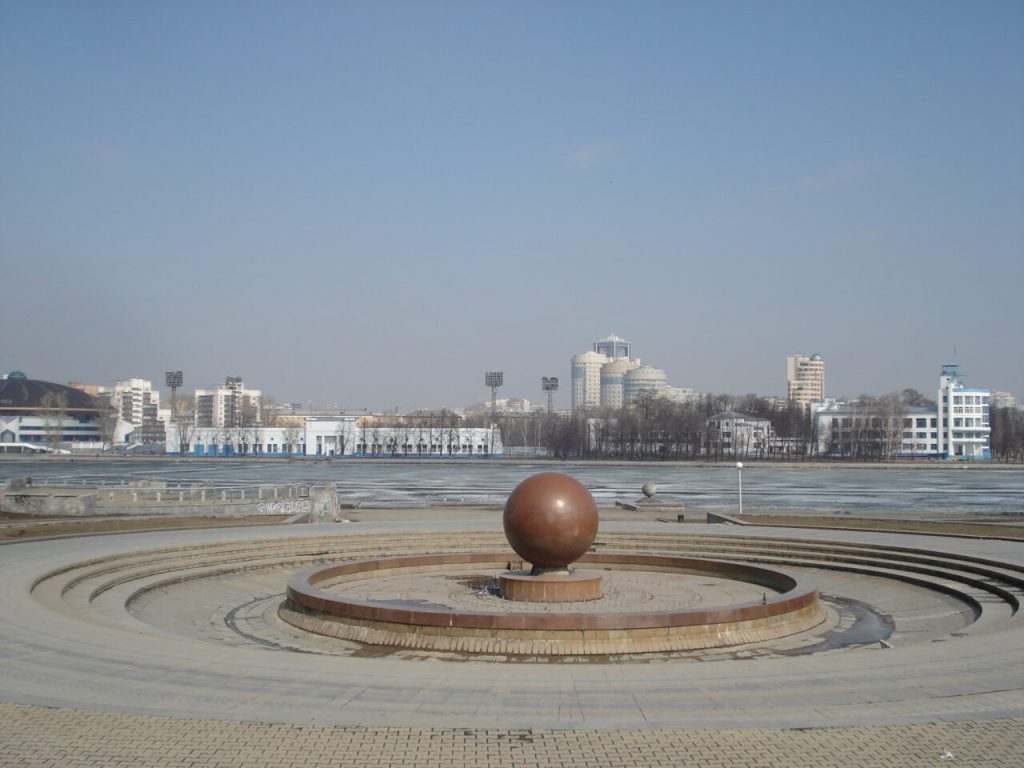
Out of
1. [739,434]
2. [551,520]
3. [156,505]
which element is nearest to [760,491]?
[156,505]

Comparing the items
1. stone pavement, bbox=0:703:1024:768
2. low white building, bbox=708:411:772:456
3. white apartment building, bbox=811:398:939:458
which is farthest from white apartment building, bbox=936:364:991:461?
stone pavement, bbox=0:703:1024:768

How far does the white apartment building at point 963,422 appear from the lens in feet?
440

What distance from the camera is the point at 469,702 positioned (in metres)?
9.67

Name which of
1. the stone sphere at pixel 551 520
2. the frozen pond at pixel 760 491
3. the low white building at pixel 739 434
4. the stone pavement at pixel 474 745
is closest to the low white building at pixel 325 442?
the low white building at pixel 739 434

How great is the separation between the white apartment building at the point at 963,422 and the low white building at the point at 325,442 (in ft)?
202

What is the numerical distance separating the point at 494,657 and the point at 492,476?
226 feet

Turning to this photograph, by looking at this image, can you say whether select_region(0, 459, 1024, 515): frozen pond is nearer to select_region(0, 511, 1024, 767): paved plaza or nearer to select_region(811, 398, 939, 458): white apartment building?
select_region(0, 511, 1024, 767): paved plaza

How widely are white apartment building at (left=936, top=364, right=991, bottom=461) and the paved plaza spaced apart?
421ft

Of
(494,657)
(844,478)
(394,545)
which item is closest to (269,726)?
(494,657)

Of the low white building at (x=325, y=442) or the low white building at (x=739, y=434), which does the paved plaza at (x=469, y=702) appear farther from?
the low white building at (x=325, y=442)

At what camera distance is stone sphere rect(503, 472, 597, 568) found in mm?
16797

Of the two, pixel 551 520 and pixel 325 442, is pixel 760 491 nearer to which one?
pixel 551 520

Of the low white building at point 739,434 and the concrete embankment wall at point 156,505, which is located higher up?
the low white building at point 739,434

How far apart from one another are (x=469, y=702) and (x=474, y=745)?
1485 mm
